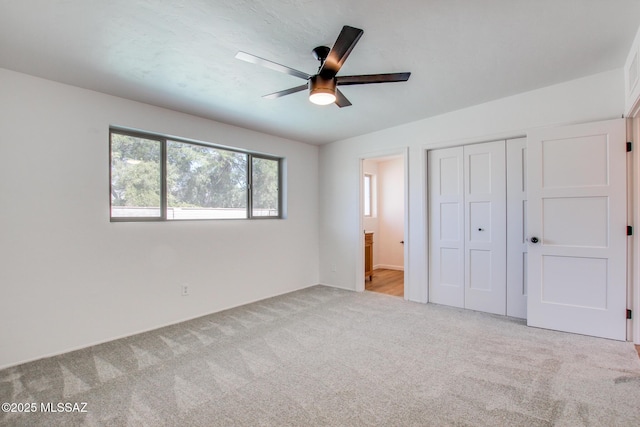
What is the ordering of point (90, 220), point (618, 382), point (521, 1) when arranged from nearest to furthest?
1. point (521, 1)
2. point (618, 382)
3. point (90, 220)

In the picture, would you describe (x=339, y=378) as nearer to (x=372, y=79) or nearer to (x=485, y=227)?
(x=372, y=79)

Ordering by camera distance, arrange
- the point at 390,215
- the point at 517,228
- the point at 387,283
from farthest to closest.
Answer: the point at 390,215
the point at 387,283
the point at 517,228

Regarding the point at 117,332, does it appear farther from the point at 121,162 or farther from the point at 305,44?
the point at 305,44

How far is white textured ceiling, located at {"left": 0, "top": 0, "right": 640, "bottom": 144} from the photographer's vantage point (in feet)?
6.34

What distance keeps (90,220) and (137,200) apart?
0.51 metres

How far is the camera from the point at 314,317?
3.68 metres

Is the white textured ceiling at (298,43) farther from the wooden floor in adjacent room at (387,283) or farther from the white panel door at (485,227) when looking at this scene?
the wooden floor in adjacent room at (387,283)

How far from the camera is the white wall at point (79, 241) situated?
2.62 meters

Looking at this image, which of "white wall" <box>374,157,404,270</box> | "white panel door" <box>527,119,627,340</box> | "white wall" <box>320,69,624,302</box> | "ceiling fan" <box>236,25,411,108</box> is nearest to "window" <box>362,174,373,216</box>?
"white wall" <box>374,157,404,270</box>

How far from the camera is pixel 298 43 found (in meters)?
2.29

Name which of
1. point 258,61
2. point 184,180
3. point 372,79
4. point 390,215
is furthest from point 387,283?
point 258,61

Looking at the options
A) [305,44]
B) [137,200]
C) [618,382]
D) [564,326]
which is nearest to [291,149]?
[137,200]

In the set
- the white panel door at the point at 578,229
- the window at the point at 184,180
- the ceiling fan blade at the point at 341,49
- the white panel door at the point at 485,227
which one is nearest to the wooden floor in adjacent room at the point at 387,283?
the white panel door at the point at 485,227

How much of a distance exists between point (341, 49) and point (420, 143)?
2.63 meters
